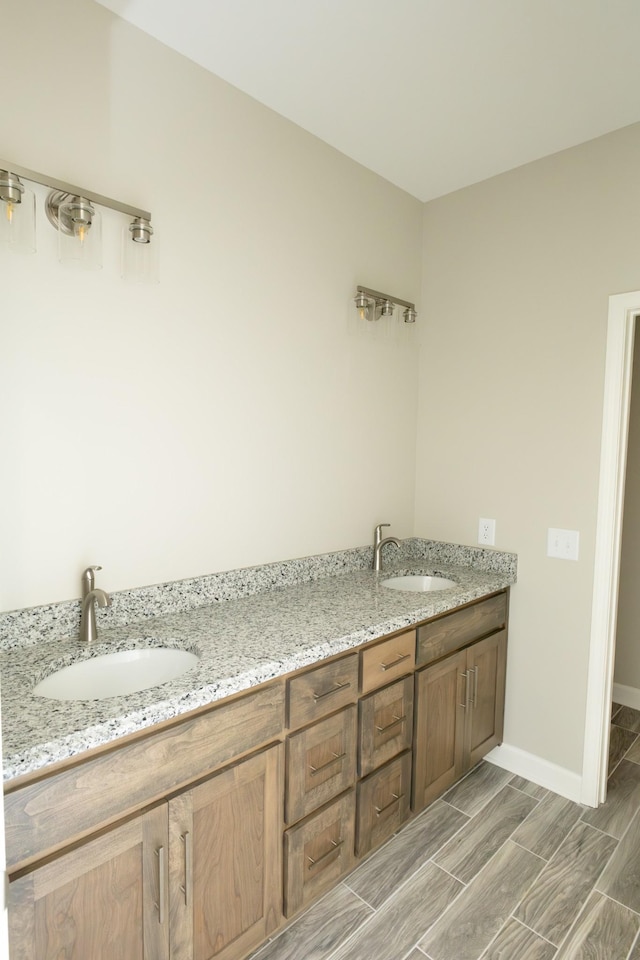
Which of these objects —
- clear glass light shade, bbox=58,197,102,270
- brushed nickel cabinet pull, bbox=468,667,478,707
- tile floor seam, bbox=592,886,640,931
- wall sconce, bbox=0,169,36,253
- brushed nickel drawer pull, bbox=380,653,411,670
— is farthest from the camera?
brushed nickel cabinet pull, bbox=468,667,478,707

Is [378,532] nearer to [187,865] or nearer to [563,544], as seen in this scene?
[563,544]

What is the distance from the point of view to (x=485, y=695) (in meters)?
2.37

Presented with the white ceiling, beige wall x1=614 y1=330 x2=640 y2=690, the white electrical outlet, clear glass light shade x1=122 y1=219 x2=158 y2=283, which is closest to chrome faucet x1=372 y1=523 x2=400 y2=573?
the white electrical outlet

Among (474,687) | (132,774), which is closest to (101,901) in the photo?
(132,774)

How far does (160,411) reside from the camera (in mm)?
1784

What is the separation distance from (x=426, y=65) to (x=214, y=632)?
198 cm

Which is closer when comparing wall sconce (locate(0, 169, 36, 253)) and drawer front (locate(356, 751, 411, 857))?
wall sconce (locate(0, 169, 36, 253))

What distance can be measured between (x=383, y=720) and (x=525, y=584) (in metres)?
0.99

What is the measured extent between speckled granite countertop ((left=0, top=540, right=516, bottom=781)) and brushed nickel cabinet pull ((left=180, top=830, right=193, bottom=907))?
0.31 meters

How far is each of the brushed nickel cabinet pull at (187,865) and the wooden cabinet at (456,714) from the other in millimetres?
965

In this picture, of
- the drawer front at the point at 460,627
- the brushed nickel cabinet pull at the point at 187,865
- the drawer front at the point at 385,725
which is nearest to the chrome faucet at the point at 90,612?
the brushed nickel cabinet pull at the point at 187,865

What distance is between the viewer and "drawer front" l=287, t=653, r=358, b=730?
1529 mm

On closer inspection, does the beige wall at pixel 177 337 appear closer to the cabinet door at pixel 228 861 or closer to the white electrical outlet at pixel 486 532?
the white electrical outlet at pixel 486 532

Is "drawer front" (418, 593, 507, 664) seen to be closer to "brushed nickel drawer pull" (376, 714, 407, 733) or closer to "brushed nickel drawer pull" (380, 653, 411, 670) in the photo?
"brushed nickel drawer pull" (380, 653, 411, 670)
